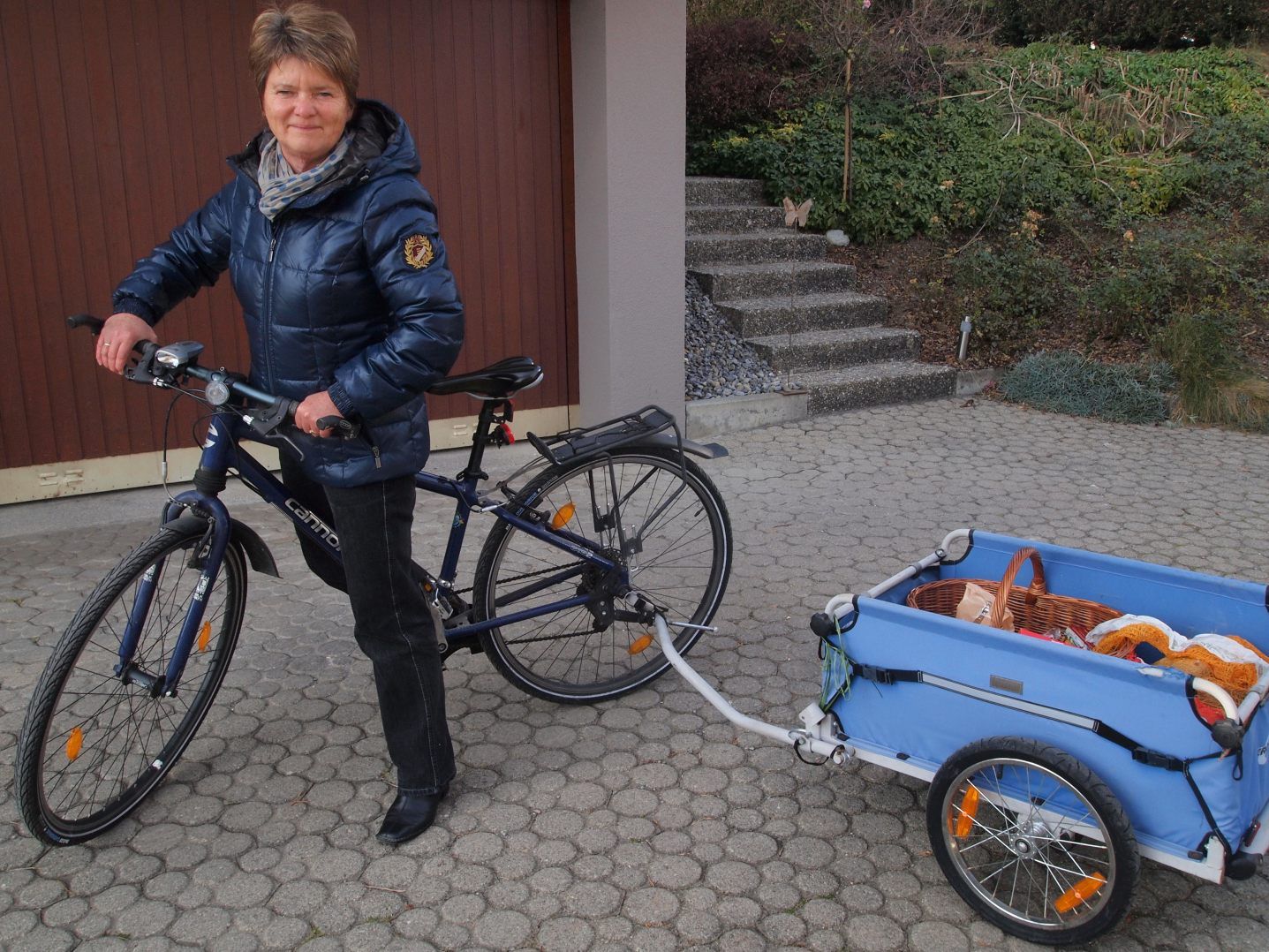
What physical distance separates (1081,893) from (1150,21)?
13.7 m

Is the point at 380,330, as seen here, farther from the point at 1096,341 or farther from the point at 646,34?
the point at 1096,341

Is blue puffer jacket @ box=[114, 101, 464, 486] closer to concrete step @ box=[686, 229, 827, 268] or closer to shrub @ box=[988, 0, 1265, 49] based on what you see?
concrete step @ box=[686, 229, 827, 268]

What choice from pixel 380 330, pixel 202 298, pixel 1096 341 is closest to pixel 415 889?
pixel 380 330

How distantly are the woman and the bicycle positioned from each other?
114mm

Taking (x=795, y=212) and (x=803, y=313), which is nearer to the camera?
(x=803, y=313)

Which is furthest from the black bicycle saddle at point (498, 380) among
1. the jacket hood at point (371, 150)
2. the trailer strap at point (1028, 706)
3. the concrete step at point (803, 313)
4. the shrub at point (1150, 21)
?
the shrub at point (1150, 21)

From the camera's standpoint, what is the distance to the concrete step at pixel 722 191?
29.4ft

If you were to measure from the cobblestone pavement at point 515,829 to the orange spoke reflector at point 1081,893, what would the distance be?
0.18 meters

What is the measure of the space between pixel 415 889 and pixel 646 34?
469 centimetres

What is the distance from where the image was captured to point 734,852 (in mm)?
2910

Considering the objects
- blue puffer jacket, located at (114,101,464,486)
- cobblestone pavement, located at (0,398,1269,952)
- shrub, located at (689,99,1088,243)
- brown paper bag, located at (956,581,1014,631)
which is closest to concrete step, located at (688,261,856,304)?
shrub, located at (689,99,1088,243)

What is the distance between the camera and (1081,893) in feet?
8.03

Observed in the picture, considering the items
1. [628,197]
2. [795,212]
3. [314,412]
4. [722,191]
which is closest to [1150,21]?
[795,212]

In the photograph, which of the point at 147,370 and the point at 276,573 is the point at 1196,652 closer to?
the point at 276,573
